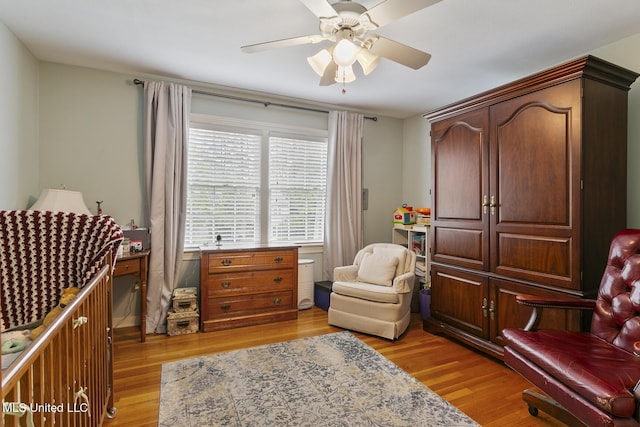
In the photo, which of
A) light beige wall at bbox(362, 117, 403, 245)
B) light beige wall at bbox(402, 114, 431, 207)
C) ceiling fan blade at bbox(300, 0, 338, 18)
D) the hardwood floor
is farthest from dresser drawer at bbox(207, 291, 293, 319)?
ceiling fan blade at bbox(300, 0, 338, 18)

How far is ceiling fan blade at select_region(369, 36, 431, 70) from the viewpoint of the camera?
6.51ft

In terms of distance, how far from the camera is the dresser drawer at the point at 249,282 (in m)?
3.38

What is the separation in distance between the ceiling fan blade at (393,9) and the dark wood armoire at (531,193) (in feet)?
4.26

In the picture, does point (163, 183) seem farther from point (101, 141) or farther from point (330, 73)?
point (330, 73)

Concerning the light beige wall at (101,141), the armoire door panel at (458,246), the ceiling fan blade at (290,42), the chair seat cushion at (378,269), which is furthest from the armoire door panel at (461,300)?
the light beige wall at (101,141)

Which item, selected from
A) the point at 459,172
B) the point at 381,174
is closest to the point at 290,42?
the point at 459,172

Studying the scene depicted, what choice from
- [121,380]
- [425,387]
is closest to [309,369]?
[425,387]

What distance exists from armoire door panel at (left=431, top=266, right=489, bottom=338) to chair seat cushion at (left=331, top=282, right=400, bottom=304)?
0.45 metres

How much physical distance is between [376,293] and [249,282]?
1297 millimetres

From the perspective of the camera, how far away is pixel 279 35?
8.49 ft

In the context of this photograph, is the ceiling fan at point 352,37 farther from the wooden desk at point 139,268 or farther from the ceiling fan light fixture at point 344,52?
the wooden desk at point 139,268

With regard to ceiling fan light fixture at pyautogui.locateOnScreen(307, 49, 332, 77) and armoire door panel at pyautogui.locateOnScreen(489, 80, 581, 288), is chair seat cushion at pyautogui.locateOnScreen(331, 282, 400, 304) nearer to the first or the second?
armoire door panel at pyautogui.locateOnScreen(489, 80, 581, 288)

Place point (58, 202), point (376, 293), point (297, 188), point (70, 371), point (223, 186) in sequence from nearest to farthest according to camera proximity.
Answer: point (70, 371), point (58, 202), point (376, 293), point (223, 186), point (297, 188)

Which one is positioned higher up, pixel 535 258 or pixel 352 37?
pixel 352 37
